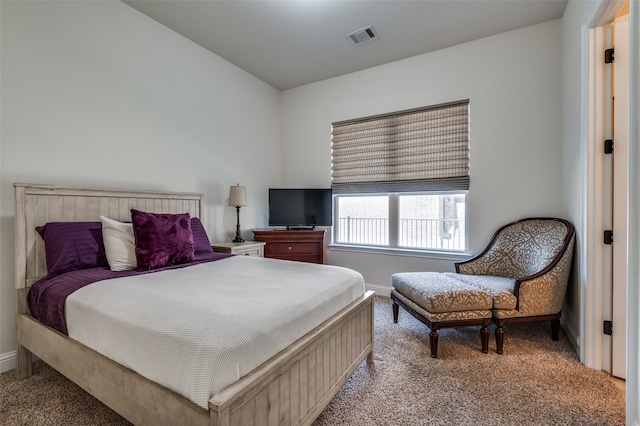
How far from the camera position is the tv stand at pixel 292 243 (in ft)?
11.8

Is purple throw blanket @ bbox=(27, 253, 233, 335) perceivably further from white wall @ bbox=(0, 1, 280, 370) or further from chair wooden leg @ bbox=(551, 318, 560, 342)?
chair wooden leg @ bbox=(551, 318, 560, 342)

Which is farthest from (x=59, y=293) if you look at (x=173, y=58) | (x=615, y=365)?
(x=615, y=365)

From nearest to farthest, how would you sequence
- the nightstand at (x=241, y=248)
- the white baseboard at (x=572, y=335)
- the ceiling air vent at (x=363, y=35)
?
the white baseboard at (x=572, y=335) < the ceiling air vent at (x=363, y=35) < the nightstand at (x=241, y=248)

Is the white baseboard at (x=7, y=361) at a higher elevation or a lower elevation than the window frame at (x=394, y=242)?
lower

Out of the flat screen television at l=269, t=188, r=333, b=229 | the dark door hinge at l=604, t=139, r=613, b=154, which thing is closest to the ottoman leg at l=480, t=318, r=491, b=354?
the dark door hinge at l=604, t=139, r=613, b=154

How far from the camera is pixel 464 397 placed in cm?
166

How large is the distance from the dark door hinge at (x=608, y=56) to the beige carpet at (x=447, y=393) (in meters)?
2.12

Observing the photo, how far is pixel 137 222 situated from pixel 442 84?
3.40m

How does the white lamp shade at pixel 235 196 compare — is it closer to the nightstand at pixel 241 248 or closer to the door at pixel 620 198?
the nightstand at pixel 241 248

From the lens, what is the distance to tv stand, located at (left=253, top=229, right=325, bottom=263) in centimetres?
359

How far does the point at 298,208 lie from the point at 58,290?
103 inches

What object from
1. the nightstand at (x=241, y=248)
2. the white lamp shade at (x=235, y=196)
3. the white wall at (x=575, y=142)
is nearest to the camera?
the white wall at (x=575, y=142)

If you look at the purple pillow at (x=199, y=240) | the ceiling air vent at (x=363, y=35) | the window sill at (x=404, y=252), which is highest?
the ceiling air vent at (x=363, y=35)

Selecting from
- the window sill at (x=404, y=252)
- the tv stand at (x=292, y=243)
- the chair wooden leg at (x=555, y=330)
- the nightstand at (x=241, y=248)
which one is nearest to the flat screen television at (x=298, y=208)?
the tv stand at (x=292, y=243)
